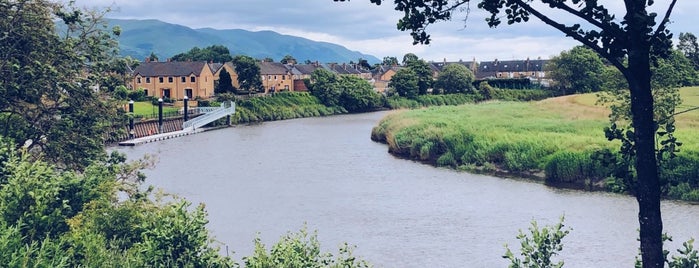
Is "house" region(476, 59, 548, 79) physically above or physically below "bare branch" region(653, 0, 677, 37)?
above

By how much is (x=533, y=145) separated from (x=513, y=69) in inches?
4919

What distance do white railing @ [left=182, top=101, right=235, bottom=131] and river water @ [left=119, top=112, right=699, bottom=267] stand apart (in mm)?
20232

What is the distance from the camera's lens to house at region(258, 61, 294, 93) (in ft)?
355

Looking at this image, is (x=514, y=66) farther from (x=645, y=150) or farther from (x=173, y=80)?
(x=645, y=150)

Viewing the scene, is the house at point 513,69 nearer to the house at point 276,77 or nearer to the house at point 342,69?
the house at point 342,69

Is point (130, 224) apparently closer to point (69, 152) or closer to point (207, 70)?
point (69, 152)

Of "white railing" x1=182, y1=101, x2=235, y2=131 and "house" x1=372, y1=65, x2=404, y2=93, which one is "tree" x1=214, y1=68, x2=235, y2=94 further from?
"house" x1=372, y1=65, x2=404, y2=93

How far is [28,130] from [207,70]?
76079 mm

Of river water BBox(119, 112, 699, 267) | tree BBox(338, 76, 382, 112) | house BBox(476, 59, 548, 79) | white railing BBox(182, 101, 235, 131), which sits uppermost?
house BBox(476, 59, 548, 79)

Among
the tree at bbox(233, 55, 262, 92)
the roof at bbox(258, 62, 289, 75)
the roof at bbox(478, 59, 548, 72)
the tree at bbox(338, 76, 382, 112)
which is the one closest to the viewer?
the tree at bbox(338, 76, 382, 112)

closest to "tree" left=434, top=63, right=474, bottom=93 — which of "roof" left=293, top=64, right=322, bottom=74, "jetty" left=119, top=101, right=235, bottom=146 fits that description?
"roof" left=293, top=64, right=322, bottom=74

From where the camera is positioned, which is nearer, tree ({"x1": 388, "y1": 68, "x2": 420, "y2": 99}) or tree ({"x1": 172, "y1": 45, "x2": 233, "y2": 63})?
tree ({"x1": 388, "y1": 68, "x2": 420, "y2": 99})

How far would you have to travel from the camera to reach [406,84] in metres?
102

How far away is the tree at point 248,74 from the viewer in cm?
9775
